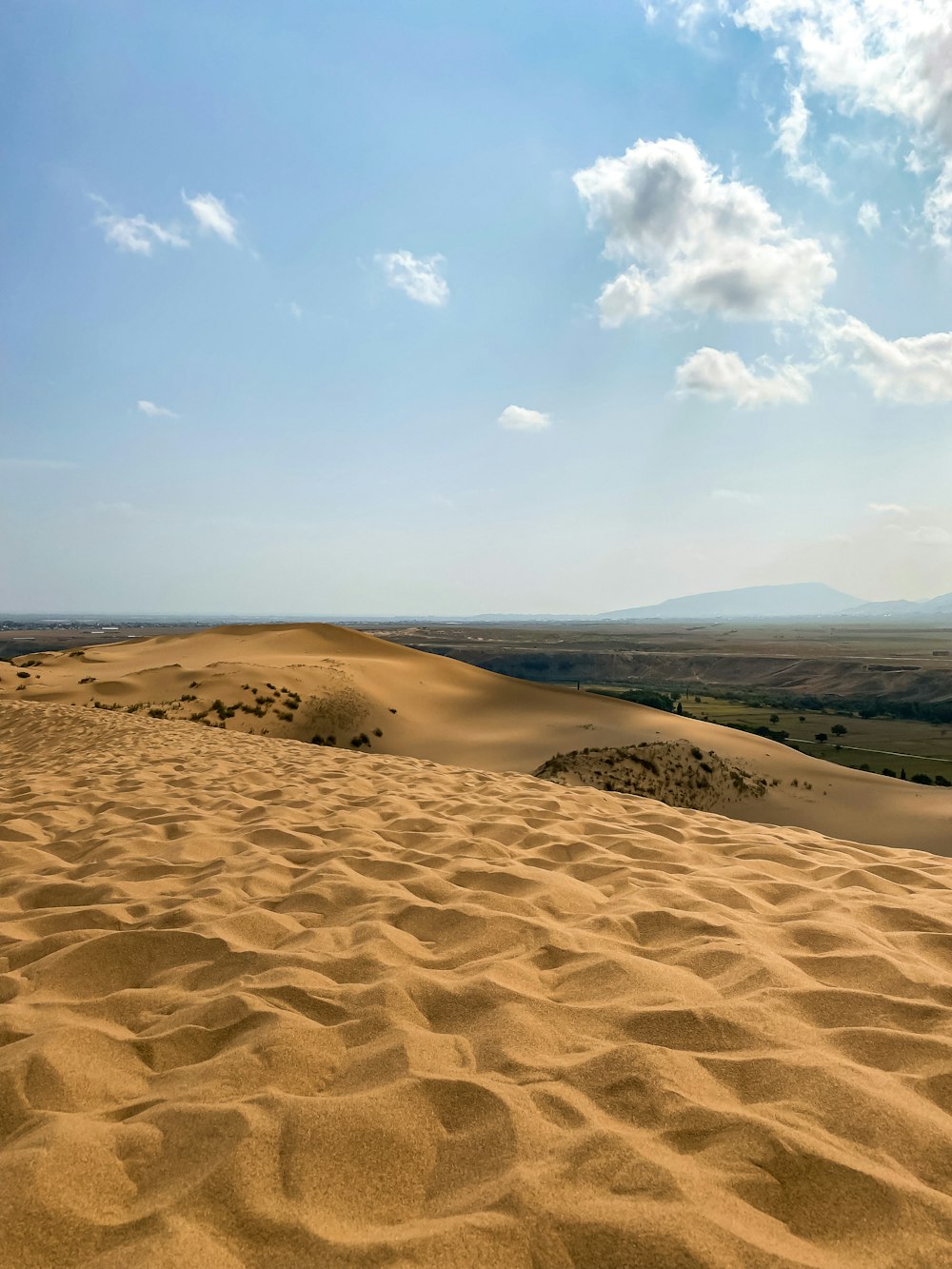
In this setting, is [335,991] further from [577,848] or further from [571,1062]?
[577,848]

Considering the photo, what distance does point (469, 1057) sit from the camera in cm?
215

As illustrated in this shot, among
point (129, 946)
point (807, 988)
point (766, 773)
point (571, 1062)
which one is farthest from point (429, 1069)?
point (766, 773)

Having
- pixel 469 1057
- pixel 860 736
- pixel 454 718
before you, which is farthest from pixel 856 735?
pixel 469 1057

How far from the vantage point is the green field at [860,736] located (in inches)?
706

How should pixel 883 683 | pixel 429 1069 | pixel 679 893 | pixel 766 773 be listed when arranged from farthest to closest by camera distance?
pixel 883 683
pixel 766 773
pixel 679 893
pixel 429 1069

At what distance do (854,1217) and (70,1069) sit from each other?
7.04 ft

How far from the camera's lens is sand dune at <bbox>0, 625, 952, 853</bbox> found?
11.1 m

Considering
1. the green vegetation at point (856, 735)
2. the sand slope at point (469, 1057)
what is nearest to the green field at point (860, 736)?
the green vegetation at point (856, 735)

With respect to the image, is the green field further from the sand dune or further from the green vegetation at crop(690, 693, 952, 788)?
the sand dune

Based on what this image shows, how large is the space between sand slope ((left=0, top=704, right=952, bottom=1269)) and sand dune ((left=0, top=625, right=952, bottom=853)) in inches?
288

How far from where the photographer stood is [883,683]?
149 ft

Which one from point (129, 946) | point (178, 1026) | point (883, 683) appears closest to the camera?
point (178, 1026)

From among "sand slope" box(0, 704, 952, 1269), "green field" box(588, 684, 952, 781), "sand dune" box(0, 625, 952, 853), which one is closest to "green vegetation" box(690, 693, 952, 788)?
"green field" box(588, 684, 952, 781)

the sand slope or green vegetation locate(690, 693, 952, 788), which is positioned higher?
the sand slope
